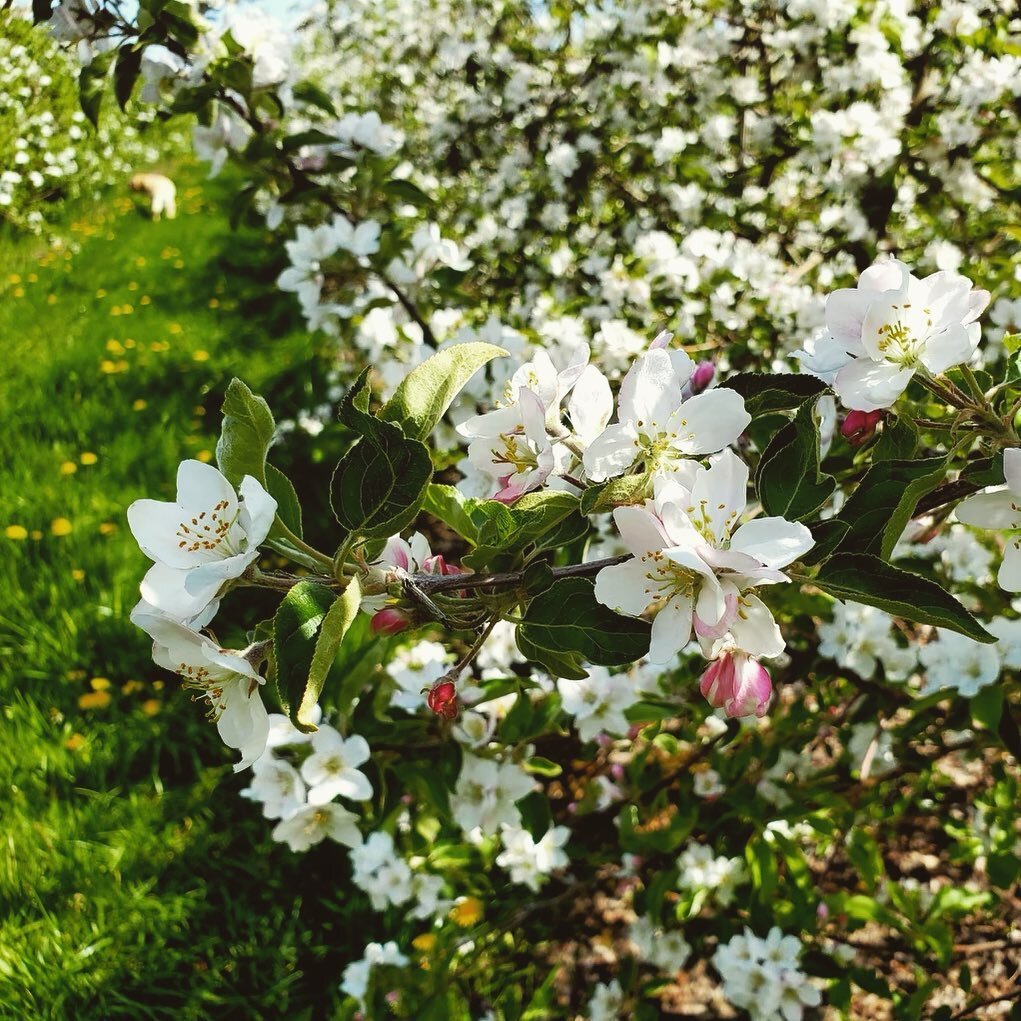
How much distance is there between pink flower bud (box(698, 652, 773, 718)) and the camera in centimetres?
71

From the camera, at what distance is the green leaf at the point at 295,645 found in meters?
0.59

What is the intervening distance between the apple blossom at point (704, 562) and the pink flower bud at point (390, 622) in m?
0.18

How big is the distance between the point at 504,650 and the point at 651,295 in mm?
1020

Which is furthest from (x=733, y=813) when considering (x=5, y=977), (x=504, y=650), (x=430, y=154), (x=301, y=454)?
(x=430, y=154)

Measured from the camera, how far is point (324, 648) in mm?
573

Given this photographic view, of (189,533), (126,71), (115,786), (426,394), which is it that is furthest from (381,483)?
(115,786)

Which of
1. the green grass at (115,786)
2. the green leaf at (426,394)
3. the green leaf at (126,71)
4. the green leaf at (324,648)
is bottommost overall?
the green grass at (115,786)

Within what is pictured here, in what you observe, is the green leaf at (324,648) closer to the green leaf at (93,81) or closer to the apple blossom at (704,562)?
the apple blossom at (704,562)

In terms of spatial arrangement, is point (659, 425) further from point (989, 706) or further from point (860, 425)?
point (989, 706)

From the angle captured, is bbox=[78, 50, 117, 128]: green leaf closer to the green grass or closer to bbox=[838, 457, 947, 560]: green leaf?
the green grass

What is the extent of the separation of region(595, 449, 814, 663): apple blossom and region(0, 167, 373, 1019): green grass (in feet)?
5.03

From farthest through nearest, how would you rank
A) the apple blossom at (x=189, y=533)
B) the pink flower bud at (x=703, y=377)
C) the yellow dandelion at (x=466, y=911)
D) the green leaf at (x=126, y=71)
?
the yellow dandelion at (x=466, y=911) < the green leaf at (x=126, y=71) < the pink flower bud at (x=703, y=377) < the apple blossom at (x=189, y=533)

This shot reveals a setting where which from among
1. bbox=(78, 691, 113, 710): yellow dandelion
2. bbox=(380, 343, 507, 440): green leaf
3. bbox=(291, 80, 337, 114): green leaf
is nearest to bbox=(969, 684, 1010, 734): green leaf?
bbox=(380, 343, 507, 440): green leaf

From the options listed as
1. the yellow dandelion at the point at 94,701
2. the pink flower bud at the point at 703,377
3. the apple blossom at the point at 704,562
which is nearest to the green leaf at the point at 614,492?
the apple blossom at the point at 704,562
